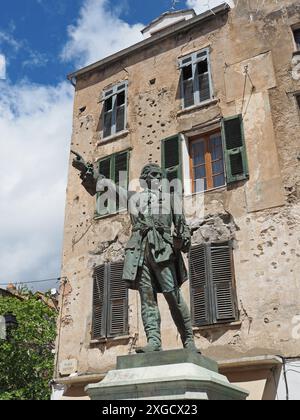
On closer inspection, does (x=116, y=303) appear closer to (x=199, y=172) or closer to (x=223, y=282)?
(x=223, y=282)

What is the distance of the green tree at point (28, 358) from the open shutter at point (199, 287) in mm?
A: 6272

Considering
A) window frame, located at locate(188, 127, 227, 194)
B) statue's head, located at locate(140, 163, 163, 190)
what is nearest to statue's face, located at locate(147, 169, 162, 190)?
statue's head, located at locate(140, 163, 163, 190)

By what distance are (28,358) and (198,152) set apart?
27.5 feet

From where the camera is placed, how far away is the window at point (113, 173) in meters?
12.9

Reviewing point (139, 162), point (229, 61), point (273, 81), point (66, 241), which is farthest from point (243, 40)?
point (66, 241)

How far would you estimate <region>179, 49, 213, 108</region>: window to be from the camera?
504 inches

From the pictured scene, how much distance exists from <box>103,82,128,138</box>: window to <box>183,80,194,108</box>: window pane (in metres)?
1.98

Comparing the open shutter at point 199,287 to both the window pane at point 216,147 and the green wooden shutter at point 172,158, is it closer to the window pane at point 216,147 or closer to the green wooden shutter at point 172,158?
the green wooden shutter at point 172,158

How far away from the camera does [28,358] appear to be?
49.1 ft

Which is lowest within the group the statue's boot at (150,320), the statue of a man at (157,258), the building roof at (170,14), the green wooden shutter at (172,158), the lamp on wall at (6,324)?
the statue's boot at (150,320)

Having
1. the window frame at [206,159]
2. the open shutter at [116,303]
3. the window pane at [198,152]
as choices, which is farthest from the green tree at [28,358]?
the window pane at [198,152]

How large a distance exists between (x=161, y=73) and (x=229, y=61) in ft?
7.14

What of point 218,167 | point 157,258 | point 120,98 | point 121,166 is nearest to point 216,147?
point 218,167
